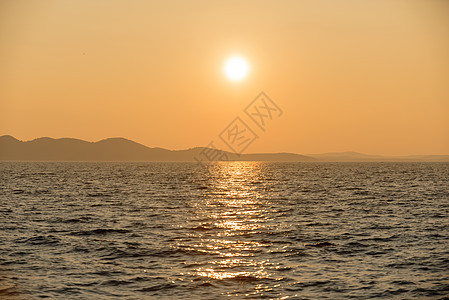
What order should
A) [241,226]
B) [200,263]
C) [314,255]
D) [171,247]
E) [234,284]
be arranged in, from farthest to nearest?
[241,226] < [171,247] < [314,255] < [200,263] < [234,284]

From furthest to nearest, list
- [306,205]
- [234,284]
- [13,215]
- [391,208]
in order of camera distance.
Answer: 1. [306,205]
2. [391,208]
3. [13,215]
4. [234,284]

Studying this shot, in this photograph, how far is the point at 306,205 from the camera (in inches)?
1966

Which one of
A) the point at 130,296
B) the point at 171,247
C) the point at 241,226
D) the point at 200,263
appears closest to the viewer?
the point at 130,296

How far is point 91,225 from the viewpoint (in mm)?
35656

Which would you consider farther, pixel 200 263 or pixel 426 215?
pixel 426 215

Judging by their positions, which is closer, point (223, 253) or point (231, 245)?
point (223, 253)

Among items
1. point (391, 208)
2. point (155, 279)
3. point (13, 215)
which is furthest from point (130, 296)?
point (391, 208)

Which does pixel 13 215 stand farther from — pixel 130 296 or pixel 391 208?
pixel 391 208

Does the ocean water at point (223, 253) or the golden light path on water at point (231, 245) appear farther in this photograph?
the golden light path on water at point (231, 245)

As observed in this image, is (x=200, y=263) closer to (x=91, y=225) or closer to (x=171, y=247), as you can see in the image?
(x=171, y=247)

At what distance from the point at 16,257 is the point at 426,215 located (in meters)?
33.6

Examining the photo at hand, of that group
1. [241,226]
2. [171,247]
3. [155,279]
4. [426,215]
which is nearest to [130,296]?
[155,279]

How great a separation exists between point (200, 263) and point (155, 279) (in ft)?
10.7

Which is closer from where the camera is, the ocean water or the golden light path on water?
the ocean water
